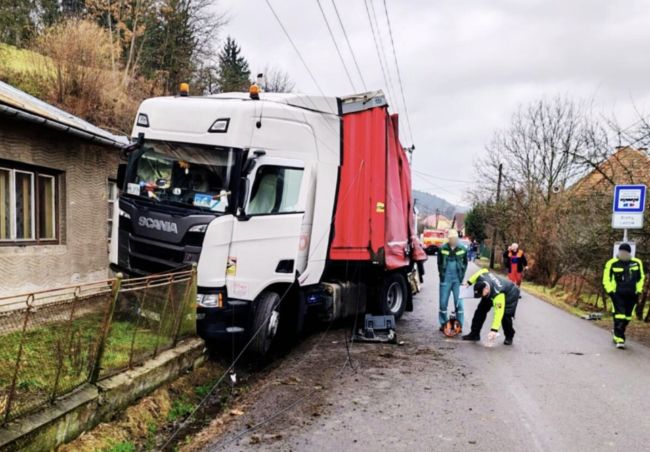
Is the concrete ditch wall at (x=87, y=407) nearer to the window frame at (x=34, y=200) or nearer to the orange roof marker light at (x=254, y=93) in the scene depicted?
the orange roof marker light at (x=254, y=93)

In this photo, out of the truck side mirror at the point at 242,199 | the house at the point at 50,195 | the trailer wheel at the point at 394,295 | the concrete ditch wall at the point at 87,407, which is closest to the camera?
the concrete ditch wall at the point at 87,407

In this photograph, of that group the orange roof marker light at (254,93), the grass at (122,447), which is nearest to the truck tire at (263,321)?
the grass at (122,447)

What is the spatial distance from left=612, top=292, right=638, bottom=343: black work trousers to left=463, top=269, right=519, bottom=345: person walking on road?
5.40ft

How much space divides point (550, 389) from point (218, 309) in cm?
400

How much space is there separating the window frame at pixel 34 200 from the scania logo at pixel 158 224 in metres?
3.06

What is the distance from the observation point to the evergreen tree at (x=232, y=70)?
3951cm

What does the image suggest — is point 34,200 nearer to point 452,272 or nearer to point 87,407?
point 87,407

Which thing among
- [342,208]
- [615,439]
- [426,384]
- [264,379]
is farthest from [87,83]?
[615,439]

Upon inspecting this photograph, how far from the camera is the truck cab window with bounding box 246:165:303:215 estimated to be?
6.74 m

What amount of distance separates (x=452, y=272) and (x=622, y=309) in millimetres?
2750

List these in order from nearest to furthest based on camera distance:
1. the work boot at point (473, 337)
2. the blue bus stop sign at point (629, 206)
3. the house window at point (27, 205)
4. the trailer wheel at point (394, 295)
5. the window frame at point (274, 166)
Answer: the window frame at point (274, 166)
the house window at point (27, 205)
the work boot at point (473, 337)
the trailer wheel at point (394, 295)
the blue bus stop sign at point (629, 206)

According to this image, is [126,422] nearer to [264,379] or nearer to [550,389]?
[264,379]

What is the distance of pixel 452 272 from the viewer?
9.38 meters

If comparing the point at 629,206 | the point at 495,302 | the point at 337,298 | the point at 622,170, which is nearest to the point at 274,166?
the point at 337,298
